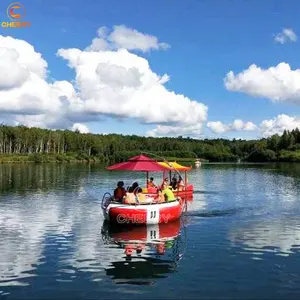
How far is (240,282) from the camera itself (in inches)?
690

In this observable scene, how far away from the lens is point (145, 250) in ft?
75.2

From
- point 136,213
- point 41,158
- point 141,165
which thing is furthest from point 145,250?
point 41,158

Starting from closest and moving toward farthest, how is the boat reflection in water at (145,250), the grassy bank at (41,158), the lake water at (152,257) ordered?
the lake water at (152,257)
the boat reflection in water at (145,250)
the grassy bank at (41,158)

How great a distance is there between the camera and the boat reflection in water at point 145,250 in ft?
60.4

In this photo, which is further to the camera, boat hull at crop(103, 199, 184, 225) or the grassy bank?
the grassy bank

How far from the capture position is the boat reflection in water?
60.4 ft

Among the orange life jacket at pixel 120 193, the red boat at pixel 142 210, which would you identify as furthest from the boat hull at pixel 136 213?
the orange life jacket at pixel 120 193

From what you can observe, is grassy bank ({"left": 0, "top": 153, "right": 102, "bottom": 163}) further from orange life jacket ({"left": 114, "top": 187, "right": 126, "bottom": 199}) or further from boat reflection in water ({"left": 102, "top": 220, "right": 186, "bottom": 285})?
boat reflection in water ({"left": 102, "top": 220, "right": 186, "bottom": 285})

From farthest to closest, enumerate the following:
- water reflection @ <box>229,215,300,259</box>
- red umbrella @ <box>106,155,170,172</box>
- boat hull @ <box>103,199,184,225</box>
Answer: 1. red umbrella @ <box>106,155,170,172</box>
2. boat hull @ <box>103,199,184,225</box>
3. water reflection @ <box>229,215,300,259</box>

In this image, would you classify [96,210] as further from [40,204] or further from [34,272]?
[34,272]

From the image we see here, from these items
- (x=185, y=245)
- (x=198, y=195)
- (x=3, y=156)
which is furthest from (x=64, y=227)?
(x=3, y=156)

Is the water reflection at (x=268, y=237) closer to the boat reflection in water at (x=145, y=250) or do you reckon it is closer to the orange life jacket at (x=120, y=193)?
the boat reflection in water at (x=145, y=250)

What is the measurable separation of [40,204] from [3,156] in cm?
12801

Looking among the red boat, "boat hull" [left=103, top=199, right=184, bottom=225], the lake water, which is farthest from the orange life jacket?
the lake water
